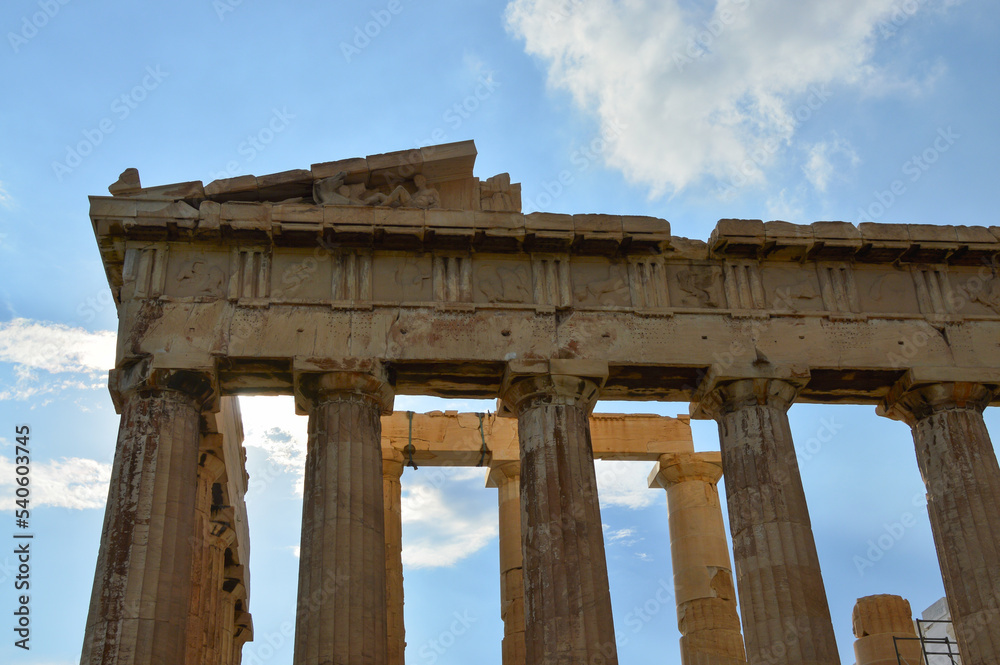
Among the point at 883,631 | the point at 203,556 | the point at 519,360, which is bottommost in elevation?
the point at 883,631

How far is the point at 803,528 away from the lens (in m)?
17.1

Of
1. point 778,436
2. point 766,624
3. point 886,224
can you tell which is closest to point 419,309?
point 778,436

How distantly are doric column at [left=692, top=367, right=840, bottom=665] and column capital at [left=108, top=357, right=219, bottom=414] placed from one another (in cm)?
856

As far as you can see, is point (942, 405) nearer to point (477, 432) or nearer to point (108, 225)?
point (477, 432)

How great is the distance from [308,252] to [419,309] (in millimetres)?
2254

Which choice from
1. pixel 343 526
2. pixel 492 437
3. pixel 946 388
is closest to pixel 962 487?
pixel 946 388

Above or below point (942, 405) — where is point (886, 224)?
above

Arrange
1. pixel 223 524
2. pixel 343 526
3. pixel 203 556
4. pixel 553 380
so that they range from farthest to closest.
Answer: pixel 223 524 → pixel 203 556 → pixel 553 380 → pixel 343 526

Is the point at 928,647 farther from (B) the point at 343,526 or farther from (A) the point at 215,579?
(B) the point at 343,526

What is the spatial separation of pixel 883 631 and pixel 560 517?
10466 millimetres

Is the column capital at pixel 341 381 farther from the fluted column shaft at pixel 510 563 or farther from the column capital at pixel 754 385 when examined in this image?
the column capital at pixel 754 385

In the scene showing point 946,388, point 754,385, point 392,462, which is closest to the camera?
point 754,385

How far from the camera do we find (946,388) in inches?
730

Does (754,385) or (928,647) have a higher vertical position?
(754,385)
